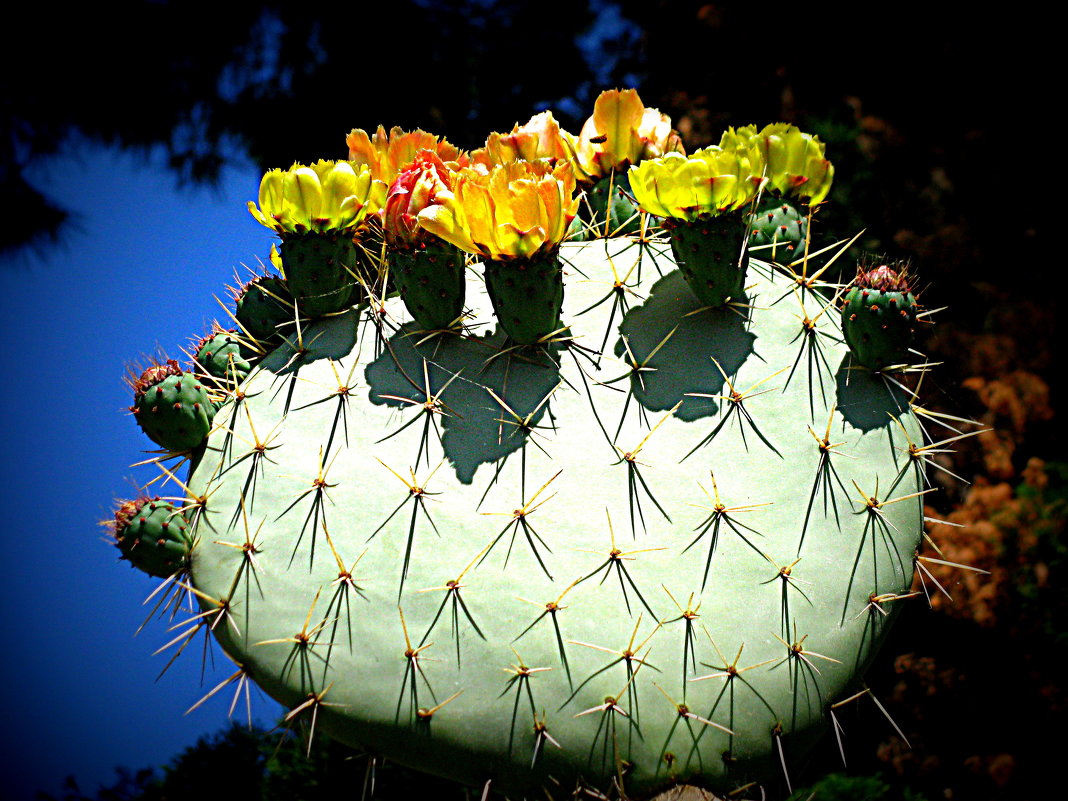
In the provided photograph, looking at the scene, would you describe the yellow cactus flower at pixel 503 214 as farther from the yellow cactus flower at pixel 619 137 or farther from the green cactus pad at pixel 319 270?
the yellow cactus flower at pixel 619 137

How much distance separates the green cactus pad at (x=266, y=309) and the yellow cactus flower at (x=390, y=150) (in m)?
0.21

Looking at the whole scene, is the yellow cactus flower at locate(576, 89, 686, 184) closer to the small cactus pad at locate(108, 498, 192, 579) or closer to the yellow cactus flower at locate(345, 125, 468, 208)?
the yellow cactus flower at locate(345, 125, 468, 208)

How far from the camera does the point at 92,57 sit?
9.34 ft

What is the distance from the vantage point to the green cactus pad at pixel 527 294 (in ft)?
3.34

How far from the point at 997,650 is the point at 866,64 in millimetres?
1747

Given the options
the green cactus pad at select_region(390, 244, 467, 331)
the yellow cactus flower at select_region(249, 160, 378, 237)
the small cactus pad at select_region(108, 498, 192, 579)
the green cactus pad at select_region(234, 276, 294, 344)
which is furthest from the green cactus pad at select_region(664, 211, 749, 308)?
the small cactus pad at select_region(108, 498, 192, 579)

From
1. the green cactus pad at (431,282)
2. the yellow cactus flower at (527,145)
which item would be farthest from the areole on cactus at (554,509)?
the yellow cactus flower at (527,145)

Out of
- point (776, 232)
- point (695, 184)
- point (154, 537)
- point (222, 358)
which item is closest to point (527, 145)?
point (695, 184)

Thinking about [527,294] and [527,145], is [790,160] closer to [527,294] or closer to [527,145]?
[527,145]

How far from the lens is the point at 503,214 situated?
978 millimetres

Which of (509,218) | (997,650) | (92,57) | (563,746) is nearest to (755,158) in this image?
(509,218)

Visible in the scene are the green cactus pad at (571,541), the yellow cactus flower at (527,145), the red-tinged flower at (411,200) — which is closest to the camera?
the green cactus pad at (571,541)

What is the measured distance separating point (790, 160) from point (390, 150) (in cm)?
58

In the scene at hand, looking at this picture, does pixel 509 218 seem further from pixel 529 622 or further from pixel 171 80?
pixel 171 80
